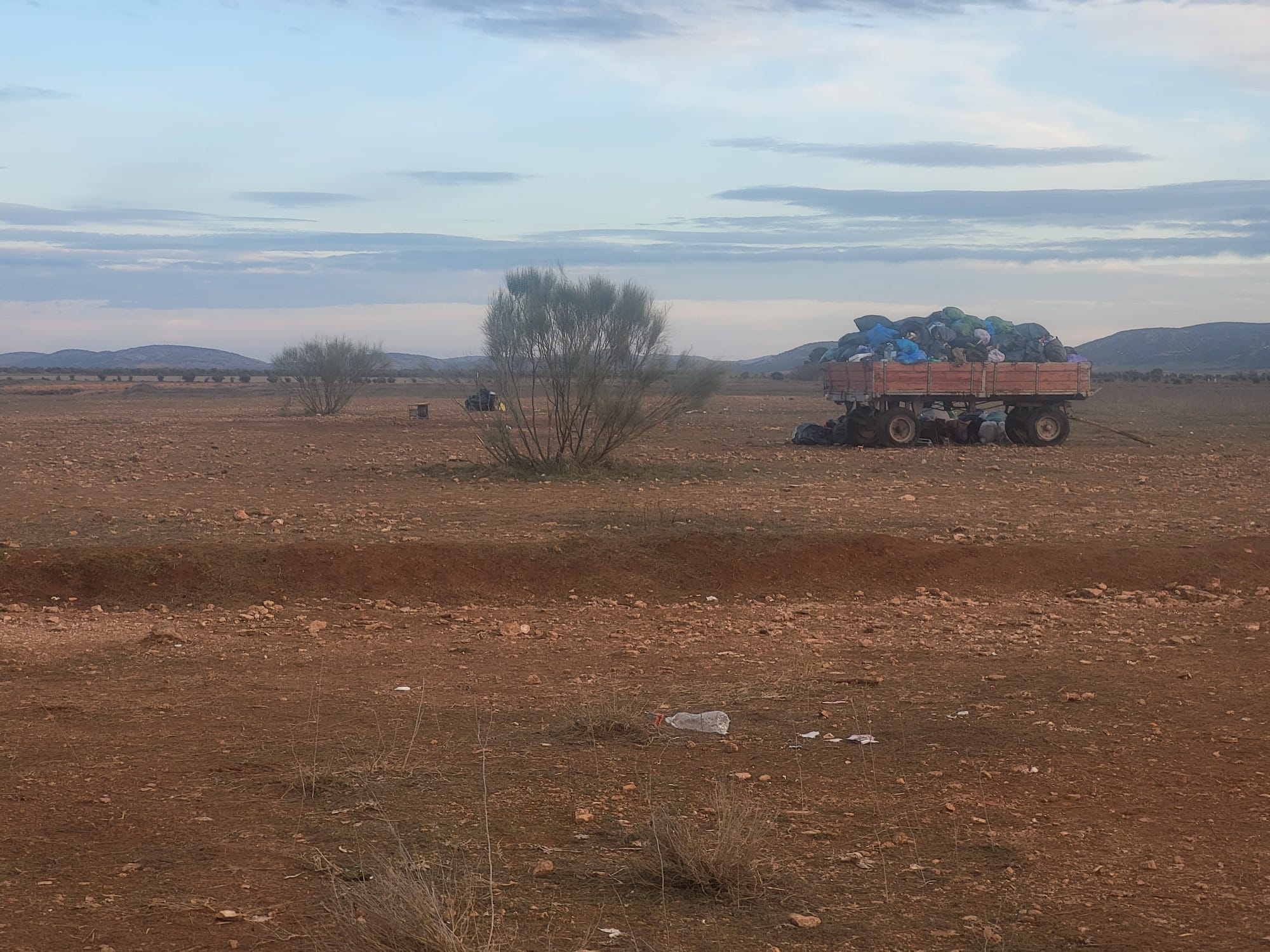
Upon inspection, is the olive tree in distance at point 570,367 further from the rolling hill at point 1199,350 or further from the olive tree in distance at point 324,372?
the rolling hill at point 1199,350

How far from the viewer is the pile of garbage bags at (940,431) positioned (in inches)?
1150

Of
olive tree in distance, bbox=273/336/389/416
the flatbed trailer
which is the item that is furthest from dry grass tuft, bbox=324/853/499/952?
olive tree in distance, bbox=273/336/389/416

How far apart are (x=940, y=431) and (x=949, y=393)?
99cm

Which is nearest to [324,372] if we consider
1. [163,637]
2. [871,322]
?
[871,322]

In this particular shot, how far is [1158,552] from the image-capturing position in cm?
1216

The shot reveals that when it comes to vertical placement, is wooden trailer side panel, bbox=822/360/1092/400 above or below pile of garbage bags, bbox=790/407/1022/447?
above

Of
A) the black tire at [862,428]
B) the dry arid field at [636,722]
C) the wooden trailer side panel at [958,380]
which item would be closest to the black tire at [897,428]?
the black tire at [862,428]

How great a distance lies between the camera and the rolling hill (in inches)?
6314

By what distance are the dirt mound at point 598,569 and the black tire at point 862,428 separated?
52.0 feet

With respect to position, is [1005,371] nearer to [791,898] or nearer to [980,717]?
[980,717]

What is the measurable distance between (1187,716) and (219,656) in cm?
600

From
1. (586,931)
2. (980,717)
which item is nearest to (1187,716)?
(980,717)

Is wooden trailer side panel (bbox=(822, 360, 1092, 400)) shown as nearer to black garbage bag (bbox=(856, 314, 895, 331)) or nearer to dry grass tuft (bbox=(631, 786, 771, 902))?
black garbage bag (bbox=(856, 314, 895, 331))

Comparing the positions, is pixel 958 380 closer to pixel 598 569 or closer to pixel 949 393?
pixel 949 393
